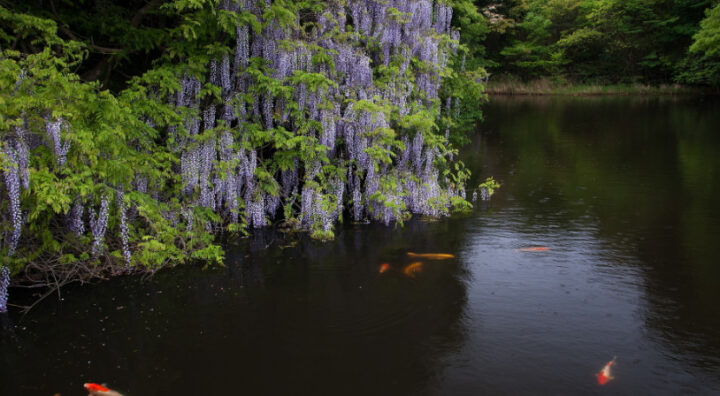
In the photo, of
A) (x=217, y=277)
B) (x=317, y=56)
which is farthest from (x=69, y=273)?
(x=317, y=56)

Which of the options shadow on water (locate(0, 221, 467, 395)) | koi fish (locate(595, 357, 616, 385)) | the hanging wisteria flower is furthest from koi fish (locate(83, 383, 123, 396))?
koi fish (locate(595, 357, 616, 385))

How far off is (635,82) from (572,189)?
36.8 m

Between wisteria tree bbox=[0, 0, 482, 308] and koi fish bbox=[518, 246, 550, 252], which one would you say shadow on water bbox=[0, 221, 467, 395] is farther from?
koi fish bbox=[518, 246, 550, 252]

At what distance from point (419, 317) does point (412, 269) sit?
1.63 metres

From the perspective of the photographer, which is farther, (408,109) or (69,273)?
(408,109)

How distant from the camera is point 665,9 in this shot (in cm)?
4312

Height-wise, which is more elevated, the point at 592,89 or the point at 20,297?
the point at 592,89

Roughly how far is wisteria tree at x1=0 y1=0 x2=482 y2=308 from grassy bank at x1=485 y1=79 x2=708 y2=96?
3681 centimetres

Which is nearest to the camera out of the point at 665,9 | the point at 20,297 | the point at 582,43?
the point at 20,297

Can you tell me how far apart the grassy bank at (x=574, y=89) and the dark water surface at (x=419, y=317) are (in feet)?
119

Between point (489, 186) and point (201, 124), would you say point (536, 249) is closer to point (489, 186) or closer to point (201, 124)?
point (489, 186)

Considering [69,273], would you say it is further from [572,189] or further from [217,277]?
[572,189]

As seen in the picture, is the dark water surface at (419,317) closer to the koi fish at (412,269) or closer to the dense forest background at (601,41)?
the koi fish at (412,269)

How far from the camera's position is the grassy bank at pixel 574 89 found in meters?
43.1
